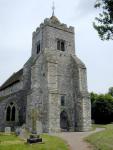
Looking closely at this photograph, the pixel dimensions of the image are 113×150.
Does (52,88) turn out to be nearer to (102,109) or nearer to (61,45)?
(61,45)

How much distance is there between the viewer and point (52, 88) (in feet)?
104

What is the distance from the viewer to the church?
3131cm

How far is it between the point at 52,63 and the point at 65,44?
560cm

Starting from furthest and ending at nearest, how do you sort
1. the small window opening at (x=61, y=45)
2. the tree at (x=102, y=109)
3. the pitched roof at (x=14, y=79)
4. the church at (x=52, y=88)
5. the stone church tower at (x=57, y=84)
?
the tree at (x=102, y=109) < the pitched roof at (x=14, y=79) < the small window opening at (x=61, y=45) < the church at (x=52, y=88) < the stone church tower at (x=57, y=84)

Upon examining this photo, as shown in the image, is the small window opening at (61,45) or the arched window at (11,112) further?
the arched window at (11,112)

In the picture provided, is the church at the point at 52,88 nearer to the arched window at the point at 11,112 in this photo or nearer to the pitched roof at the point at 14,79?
the arched window at the point at 11,112

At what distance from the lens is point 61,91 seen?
34.1 m

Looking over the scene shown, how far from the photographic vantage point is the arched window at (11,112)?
120 ft

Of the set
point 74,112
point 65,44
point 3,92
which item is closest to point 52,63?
point 65,44

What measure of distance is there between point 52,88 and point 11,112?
9.75 meters

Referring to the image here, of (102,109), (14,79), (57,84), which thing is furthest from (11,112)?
(102,109)

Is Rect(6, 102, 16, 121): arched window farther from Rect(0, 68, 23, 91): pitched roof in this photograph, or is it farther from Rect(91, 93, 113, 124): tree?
Rect(91, 93, 113, 124): tree

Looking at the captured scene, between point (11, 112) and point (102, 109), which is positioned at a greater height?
point (102, 109)

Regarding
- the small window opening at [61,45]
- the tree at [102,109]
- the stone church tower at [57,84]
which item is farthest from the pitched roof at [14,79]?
the tree at [102,109]
